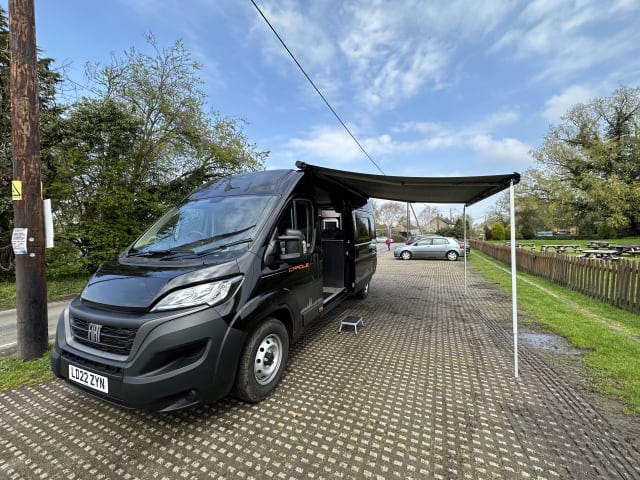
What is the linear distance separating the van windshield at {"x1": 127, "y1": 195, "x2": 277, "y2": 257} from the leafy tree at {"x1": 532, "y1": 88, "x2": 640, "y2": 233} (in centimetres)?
3527

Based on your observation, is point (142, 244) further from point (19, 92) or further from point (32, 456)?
point (19, 92)

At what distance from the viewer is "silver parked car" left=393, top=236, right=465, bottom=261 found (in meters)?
16.0

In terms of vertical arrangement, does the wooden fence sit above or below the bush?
below

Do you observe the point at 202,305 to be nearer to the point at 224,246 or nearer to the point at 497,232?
the point at 224,246

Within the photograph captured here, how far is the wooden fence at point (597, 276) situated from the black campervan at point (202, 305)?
5.97m

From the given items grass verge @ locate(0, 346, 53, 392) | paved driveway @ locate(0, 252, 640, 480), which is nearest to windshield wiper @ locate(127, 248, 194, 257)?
paved driveway @ locate(0, 252, 640, 480)

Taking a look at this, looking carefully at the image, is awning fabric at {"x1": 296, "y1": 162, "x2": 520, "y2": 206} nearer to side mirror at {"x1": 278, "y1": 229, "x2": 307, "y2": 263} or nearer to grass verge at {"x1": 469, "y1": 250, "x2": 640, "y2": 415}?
side mirror at {"x1": 278, "y1": 229, "x2": 307, "y2": 263}

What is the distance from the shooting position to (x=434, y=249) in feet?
53.2

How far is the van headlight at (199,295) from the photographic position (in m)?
2.09

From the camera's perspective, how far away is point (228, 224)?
9.66 feet

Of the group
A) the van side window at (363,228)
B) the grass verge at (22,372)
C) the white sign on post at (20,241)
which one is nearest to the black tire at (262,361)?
the grass verge at (22,372)

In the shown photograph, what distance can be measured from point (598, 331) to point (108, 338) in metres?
6.09

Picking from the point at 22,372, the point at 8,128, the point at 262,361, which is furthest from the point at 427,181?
the point at 8,128

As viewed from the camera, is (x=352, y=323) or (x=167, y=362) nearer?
(x=167, y=362)
